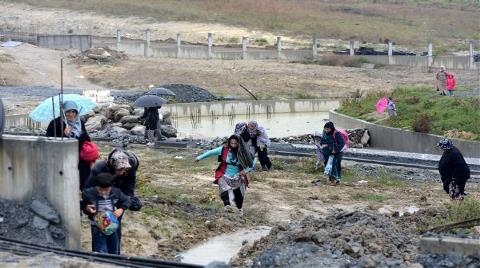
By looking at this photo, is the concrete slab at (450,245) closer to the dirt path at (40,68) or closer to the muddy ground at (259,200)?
the muddy ground at (259,200)

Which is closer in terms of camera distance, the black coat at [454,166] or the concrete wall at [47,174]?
the concrete wall at [47,174]

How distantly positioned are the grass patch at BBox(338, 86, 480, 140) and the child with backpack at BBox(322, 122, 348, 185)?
7.98 metres

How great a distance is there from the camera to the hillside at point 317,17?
79.5 m

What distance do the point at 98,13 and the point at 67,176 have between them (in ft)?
243

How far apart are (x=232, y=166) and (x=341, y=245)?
14.5 ft

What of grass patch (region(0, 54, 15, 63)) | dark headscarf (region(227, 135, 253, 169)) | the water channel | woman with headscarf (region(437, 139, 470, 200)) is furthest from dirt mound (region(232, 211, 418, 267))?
grass patch (region(0, 54, 15, 63))

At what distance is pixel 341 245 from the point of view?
1213 centimetres

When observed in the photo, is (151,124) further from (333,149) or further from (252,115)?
(252,115)

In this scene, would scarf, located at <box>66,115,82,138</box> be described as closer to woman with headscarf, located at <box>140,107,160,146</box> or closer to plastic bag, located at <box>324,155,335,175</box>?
plastic bag, located at <box>324,155,335,175</box>

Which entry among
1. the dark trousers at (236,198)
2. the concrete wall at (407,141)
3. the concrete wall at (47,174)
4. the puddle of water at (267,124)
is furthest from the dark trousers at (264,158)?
the concrete wall at (47,174)

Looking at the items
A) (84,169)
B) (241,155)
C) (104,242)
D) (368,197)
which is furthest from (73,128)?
(368,197)

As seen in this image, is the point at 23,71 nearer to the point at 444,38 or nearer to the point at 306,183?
the point at 306,183

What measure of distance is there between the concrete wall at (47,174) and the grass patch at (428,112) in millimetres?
16812

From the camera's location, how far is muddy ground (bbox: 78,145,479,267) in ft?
47.5
